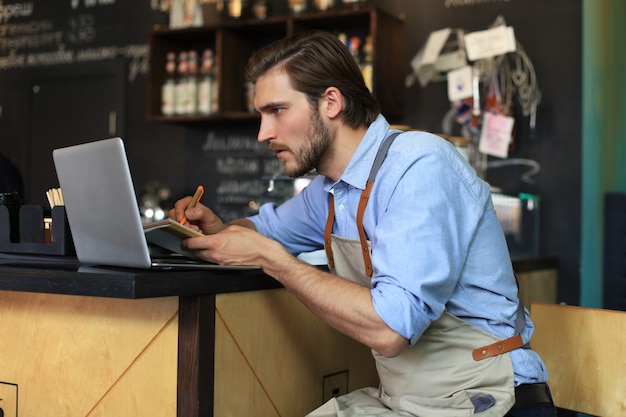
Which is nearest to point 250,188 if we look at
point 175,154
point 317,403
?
point 175,154

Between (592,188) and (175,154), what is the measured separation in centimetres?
262

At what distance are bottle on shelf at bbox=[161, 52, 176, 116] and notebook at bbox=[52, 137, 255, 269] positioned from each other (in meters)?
3.14

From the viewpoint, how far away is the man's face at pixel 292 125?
1933 mm

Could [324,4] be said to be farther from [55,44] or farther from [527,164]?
[55,44]

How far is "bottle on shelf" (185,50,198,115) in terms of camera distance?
482cm

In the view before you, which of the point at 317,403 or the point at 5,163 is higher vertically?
the point at 5,163

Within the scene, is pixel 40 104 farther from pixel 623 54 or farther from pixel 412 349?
pixel 412 349

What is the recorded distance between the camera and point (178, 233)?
5.92 feet

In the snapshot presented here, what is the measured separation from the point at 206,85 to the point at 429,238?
339 centimetres

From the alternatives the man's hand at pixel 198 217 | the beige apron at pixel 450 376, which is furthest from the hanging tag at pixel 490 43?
the beige apron at pixel 450 376

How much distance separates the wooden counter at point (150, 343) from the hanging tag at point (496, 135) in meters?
2.31

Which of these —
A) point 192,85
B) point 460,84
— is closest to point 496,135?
point 460,84

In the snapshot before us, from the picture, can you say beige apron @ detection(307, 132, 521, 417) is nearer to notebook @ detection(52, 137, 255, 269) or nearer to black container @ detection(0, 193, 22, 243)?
notebook @ detection(52, 137, 255, 269)

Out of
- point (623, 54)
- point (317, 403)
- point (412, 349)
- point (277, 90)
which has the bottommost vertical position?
point (317, 403)
